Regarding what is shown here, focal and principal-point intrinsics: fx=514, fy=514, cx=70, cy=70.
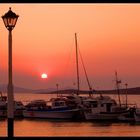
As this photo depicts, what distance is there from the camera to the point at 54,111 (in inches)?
2232

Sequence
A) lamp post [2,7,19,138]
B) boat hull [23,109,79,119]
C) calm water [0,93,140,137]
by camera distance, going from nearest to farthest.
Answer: lamp post [2,7,19,138]
calm water [0,93,140,137]
boat hull [23,109,79,119]

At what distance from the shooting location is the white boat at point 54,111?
5588cm

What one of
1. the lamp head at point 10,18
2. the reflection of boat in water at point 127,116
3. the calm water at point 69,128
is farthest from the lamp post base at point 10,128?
the reflection of boat in water at point 127,116

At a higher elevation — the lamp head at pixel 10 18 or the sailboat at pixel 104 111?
the lamp head at pixel 10 18

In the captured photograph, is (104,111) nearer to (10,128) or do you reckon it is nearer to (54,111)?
(54,111)

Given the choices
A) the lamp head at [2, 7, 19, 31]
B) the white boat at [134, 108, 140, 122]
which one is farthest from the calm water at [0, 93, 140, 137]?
the lamp head at [2, 7, 19, 31]

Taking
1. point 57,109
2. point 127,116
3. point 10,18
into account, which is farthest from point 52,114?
point 10,18

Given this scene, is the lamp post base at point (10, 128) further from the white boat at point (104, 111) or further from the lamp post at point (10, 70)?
the white boat at point (104, 111)

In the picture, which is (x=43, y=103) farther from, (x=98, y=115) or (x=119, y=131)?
(x=119, y=131)

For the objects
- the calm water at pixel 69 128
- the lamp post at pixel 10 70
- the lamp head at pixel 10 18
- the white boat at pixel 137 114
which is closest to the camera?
the lamp post at pixel 10 70

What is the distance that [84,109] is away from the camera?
180 feet

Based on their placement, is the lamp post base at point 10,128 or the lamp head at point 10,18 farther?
the lamp head at point 10,18

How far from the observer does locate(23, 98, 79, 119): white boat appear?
55875mm

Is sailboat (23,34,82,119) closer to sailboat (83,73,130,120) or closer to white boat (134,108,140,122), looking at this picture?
sailboat (83,73,130,120)
